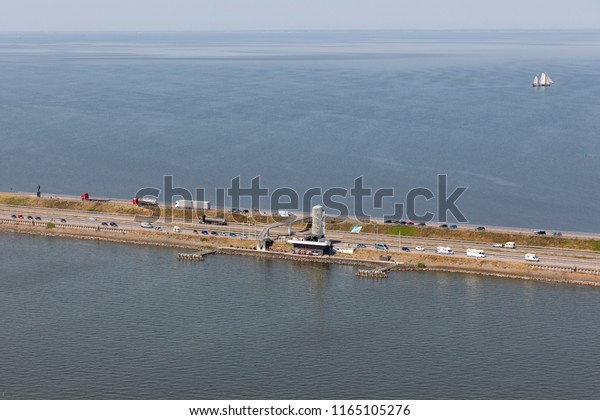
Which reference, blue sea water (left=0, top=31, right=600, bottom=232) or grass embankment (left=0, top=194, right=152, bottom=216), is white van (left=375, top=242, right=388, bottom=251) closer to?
blue sea water (left=0, top=31, right=600, bottom=232)

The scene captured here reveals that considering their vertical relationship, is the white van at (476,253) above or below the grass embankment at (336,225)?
below

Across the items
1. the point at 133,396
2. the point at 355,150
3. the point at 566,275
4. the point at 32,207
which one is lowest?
the point at 133,396

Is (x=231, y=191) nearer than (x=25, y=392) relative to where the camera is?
No

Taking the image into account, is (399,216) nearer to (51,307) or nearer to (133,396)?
(51,307)

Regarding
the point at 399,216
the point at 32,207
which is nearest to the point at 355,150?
the point at 399,216

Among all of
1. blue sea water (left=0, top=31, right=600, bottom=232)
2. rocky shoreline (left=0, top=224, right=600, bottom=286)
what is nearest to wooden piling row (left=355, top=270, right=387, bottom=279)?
rocky shoreline (left=0, top=224, right=600, bottom=286)

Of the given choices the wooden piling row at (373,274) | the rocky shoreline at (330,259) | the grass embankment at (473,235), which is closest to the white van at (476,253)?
the rocky shoreline at (330,259)

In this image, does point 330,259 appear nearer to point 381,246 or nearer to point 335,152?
point 381,246

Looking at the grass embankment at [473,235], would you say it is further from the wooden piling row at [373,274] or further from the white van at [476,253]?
the wooden piling row at [373,274]
